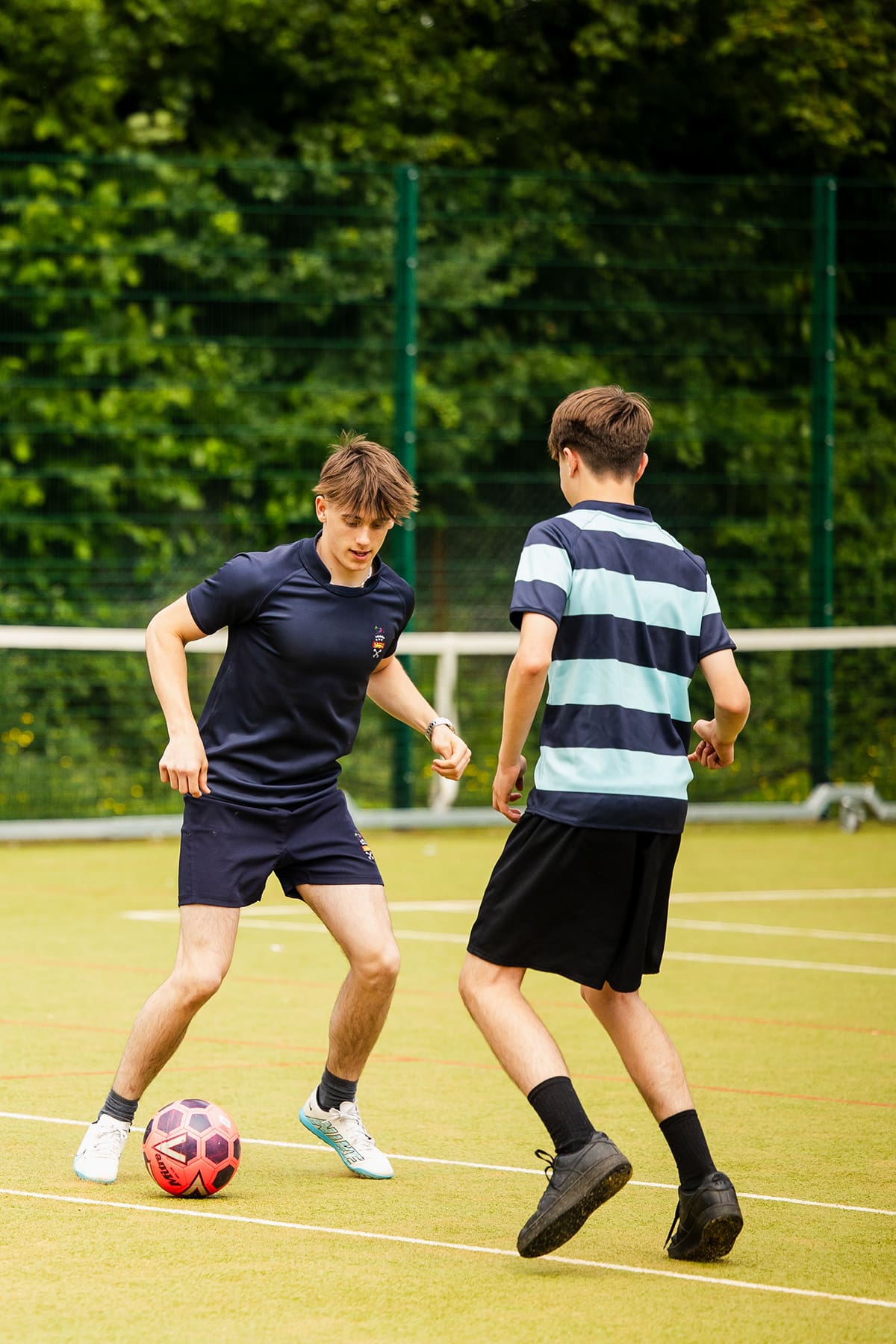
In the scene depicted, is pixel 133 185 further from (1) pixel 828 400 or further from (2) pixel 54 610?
(1) pixel 828 400

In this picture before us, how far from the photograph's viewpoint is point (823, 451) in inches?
618

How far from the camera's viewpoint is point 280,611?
5.23 m

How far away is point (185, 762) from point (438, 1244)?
1.26 meters

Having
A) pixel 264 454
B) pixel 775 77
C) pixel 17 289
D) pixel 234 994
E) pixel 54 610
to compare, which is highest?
pixel 775 77

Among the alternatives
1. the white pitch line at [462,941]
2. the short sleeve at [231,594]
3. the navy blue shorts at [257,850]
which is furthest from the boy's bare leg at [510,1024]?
the white pitch line at [462,941]

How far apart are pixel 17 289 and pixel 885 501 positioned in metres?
6.71

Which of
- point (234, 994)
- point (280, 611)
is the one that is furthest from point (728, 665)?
point (234, 994)

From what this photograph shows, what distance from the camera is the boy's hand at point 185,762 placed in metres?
4.96

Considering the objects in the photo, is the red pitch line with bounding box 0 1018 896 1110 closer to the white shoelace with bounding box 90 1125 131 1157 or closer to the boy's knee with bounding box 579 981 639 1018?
the white shoelace with bounding box 90 1125 131 1157

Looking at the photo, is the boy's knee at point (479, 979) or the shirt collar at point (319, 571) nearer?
the boy's knee at point (479, 979)

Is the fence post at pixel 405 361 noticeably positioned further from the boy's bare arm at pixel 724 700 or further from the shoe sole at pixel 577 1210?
the shoe sole at pixel 577 1210

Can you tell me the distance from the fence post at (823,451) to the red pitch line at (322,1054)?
356 inches

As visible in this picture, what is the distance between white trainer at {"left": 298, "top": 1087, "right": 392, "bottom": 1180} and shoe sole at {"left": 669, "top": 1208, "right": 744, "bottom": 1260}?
103 cm

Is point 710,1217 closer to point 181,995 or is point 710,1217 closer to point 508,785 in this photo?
point 508,785
